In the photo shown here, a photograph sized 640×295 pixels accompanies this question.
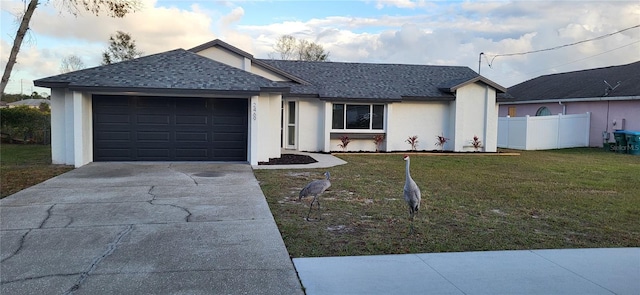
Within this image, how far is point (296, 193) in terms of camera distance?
32.5ft

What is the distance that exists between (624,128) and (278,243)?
24.0 meters

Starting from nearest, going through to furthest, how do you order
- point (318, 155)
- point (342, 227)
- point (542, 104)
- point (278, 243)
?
point (278, 243) < point (342, 227) < point (318, 155) < point (542, 104)

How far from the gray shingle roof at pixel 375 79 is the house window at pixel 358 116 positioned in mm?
625

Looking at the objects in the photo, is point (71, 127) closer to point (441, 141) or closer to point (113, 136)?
point (113, 136)

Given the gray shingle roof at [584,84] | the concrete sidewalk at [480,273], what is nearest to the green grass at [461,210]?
the concrete sidewalk at [480,273]

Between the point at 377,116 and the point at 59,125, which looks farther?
the point at 377,116

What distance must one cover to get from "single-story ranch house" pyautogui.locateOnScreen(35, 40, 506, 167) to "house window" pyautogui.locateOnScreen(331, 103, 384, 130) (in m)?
0.04

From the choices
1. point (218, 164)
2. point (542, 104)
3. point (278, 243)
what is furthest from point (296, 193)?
point (542, 104)

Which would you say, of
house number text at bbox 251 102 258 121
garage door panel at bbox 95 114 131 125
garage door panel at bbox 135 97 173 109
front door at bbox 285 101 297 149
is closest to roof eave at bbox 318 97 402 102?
front door at bbox 285 101 297 149

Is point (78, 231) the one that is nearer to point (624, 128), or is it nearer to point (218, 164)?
point (218, 164)

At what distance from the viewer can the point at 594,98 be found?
24797mm

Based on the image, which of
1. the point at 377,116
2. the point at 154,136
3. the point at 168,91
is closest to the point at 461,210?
the point at 168,91

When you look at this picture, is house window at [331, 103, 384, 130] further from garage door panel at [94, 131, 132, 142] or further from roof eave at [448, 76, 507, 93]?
garage door panel at [94, 131, 132, 142]

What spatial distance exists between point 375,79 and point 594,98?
12.1m
